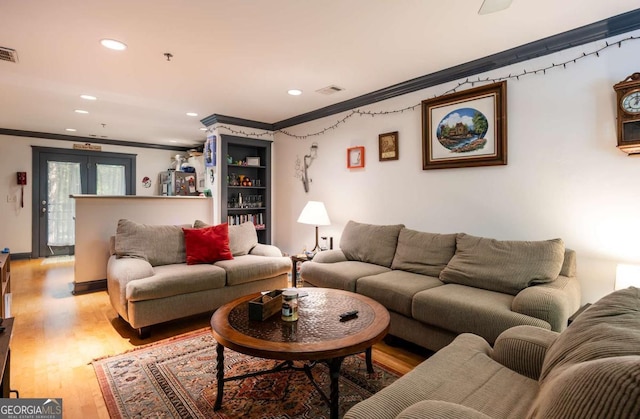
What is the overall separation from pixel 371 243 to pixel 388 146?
1116 millimetres

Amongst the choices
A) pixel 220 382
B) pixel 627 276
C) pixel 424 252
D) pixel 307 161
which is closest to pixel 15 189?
pixel 307 161

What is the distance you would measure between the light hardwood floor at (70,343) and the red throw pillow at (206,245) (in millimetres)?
591

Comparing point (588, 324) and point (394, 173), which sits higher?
point (394, 173)

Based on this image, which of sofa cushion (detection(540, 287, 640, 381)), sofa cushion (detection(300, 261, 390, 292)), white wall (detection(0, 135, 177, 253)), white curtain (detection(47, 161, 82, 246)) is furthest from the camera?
white curtain (detection(47, 161, 82, 246))

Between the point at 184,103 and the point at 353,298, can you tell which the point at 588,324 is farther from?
the point at 184,103

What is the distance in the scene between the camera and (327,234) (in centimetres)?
454

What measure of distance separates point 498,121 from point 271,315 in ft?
8.02

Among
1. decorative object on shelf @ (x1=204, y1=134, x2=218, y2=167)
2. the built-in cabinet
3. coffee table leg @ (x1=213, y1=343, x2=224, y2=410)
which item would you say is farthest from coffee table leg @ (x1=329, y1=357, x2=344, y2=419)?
decorative object on shelf @ (x1=204, y1=134, x2=218, y2=167)

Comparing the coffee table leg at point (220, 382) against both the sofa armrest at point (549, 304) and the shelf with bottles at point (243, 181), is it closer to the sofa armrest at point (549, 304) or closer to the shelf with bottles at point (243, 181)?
the sofa armrest at point (549, 304)

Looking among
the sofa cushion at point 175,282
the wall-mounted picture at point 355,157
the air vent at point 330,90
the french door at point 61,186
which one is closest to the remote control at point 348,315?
the sofa cushion at point 175,282

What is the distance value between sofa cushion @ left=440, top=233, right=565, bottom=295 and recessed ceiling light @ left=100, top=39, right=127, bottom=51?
3132 mm

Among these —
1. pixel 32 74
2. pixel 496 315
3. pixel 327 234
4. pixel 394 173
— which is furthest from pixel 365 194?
pixel 32 74

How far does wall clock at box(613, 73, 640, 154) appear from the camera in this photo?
2143 millimetres

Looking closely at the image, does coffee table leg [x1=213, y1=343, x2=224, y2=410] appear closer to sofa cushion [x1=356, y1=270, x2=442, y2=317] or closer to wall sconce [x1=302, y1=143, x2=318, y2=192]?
sofa cushion [x1=356, y1=270, x2=442, y2=317]
